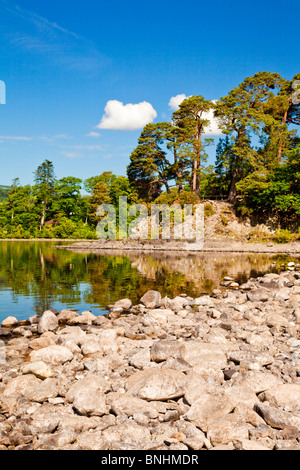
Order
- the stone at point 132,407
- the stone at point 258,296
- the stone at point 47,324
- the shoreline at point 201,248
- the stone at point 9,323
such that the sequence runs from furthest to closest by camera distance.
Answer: the shoreline at point 201,248, the stone at point 258,296, the stone at point 9,323, the stone at point 47,324, the stone at point 132,407

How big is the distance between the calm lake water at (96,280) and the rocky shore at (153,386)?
362 cm

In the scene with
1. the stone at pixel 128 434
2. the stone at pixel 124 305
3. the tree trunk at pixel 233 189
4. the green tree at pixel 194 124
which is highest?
the green tree at pixel 194 124

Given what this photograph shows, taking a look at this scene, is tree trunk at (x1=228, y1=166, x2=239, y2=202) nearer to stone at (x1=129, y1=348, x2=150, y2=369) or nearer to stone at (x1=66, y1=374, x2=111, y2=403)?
stone at (x1=129, y1=348, x2=150, y2=369)

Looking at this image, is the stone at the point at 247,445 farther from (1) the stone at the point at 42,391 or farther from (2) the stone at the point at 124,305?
(2) the stone at the point at 124,305

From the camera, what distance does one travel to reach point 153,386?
18.9ft

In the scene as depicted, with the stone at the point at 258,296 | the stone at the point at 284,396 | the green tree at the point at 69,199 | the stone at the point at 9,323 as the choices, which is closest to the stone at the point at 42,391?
the stone at the point at 284,396

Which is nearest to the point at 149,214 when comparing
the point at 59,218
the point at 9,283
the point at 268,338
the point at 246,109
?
the point at 246,109

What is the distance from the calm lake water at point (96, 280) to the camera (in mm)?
13734

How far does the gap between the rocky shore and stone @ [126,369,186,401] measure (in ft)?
0.05

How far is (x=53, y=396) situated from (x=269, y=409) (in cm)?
348

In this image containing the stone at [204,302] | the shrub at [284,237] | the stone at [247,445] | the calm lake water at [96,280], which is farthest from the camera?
the shrub at [284,237]

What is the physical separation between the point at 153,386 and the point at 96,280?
44.9 ft

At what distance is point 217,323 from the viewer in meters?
10.1

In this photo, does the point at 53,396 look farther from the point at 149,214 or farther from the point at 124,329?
the point at 149,214
